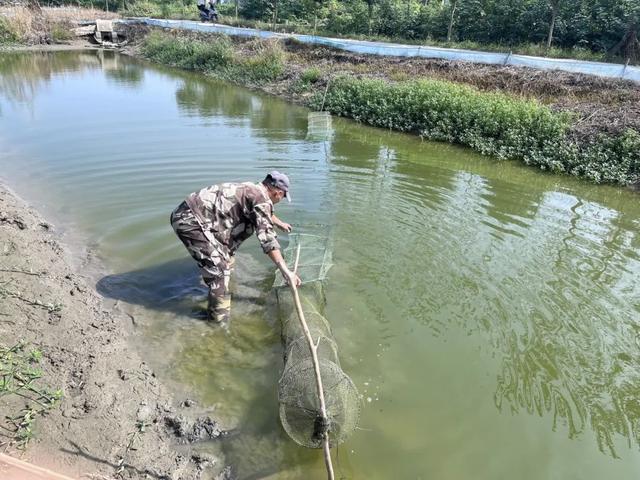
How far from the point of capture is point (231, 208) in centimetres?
501

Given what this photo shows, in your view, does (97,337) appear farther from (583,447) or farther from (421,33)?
(421,33)

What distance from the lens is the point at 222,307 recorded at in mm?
5391

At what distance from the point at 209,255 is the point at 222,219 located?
0.41m

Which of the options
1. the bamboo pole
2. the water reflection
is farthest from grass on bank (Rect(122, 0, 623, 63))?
the bamboo pole

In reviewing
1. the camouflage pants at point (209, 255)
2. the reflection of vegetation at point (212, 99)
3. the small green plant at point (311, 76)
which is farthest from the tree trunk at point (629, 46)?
the camouflage pants at point (209, 255)

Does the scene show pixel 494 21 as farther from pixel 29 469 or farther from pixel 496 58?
pixel 29 469

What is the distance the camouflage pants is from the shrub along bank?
10071mm

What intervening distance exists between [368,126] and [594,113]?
6648mm

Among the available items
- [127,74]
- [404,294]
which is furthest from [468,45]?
[404,294]

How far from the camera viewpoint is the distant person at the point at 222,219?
482cm

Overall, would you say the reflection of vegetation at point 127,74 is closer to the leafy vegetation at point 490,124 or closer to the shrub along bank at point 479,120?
the shrub along bank at point 479,120

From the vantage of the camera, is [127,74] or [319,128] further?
[127,74]

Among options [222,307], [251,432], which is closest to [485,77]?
[222,307]

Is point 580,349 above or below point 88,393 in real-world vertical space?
below
